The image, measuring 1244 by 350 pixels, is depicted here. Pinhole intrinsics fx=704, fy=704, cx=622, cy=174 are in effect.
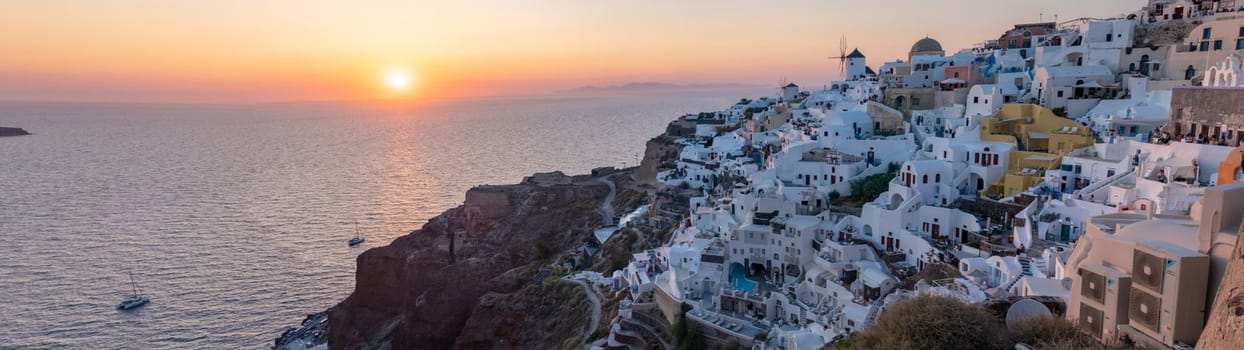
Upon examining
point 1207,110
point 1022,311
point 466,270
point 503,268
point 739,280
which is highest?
point 1207,110

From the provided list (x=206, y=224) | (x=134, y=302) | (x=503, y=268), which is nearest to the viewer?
(x=134, y=302)

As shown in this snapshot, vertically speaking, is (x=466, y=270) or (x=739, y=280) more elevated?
(x=739, y=280)

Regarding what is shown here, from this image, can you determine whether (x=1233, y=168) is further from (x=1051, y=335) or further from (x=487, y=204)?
→ (x=487, y=204)

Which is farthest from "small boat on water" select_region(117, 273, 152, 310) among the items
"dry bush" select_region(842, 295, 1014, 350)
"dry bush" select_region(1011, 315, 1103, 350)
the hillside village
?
"dry bush" select_region(1011, 315, 1103, 350)

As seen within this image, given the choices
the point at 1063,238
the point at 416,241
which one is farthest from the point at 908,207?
the point at 416,241

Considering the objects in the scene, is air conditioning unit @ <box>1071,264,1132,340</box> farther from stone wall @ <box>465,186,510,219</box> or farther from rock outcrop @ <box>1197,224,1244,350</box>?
stone wall @ <box>465,186,510,219</box>

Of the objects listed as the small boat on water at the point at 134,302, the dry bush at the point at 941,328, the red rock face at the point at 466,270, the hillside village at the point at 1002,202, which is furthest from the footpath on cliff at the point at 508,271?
the dry bush at the point at 941,328

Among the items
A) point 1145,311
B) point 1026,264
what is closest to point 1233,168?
point 1026,264

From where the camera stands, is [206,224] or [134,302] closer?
[134,302]
